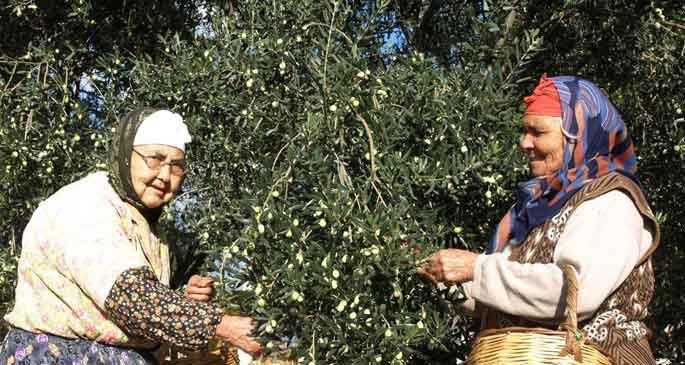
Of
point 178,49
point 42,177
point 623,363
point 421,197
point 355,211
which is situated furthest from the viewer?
point 42,177

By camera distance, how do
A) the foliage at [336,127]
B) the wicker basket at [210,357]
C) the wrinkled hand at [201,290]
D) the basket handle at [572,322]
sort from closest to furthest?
the basket handle at [572,322] < the foliage at [336,127] < the wrinkled hand at [201,290] < the wicker basket at [210,357]

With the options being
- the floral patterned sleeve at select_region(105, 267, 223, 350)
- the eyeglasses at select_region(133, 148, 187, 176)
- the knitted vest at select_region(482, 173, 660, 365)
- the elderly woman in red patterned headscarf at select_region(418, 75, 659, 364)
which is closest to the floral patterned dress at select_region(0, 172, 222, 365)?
the floral patterned sleeve at select_region(105, 267, 223, 350)

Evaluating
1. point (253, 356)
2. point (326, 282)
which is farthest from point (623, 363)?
point (253, 356)

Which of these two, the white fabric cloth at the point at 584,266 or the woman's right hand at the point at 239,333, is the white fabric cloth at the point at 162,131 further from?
the white fabric cloth at the point at 584,266

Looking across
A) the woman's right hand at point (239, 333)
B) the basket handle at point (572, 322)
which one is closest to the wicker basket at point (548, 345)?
the basket handle at point (572, 322)

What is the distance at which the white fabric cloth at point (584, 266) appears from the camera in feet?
10.3

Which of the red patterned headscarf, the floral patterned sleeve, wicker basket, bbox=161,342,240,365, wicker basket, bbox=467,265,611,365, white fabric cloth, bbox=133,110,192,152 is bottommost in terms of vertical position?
wicker basket, bbox=161,342,240,365

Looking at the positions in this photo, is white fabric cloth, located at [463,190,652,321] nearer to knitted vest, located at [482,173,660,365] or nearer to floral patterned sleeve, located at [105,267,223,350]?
knitted vest, located at [482,173,660,365]

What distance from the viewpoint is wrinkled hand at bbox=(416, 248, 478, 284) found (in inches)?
136

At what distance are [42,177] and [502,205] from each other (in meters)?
2.25

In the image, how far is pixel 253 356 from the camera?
12.2 ft

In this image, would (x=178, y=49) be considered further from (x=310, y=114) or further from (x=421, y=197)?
(x=421, y=197)

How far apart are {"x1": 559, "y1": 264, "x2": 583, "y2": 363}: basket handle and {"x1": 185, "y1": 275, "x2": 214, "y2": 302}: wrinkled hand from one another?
137 centimetres

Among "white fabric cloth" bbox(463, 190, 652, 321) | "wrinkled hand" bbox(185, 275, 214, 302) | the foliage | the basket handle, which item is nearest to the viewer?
the basket handle
